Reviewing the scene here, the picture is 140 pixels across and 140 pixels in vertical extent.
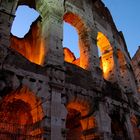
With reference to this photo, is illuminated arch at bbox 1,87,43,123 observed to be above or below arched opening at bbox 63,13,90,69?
below

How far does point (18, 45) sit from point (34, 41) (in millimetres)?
896

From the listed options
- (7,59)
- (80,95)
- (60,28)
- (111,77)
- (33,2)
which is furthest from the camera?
(111,77)

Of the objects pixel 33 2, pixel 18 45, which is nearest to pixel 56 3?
pixel 33 2

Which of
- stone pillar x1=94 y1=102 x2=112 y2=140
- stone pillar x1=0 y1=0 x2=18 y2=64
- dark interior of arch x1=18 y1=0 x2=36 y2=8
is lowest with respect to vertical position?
stone pillar x1=94 y1=102 x2=112 y2=140

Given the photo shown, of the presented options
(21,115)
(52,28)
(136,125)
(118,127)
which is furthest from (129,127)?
(52,28)

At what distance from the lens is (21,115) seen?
10.4 metres

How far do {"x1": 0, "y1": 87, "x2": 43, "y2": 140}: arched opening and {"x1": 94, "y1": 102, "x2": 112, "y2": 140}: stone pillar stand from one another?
2.48 m

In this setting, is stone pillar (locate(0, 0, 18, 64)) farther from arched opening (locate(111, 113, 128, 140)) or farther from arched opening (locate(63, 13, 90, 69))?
arched opening (locate(111, 113, 128, 140))

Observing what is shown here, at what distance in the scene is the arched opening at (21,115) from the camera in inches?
296

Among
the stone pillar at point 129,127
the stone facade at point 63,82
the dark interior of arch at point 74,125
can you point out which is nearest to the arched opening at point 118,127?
the stone facade at point 63,82

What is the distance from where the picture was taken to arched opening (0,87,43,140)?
753 centimetres

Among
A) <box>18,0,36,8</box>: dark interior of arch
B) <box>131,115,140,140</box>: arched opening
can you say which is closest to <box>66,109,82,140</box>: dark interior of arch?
<box>131,115,140,140</box>: arched opening

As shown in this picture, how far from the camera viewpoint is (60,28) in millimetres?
9766

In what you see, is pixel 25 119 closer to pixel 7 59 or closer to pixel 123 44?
pixel 7 59
